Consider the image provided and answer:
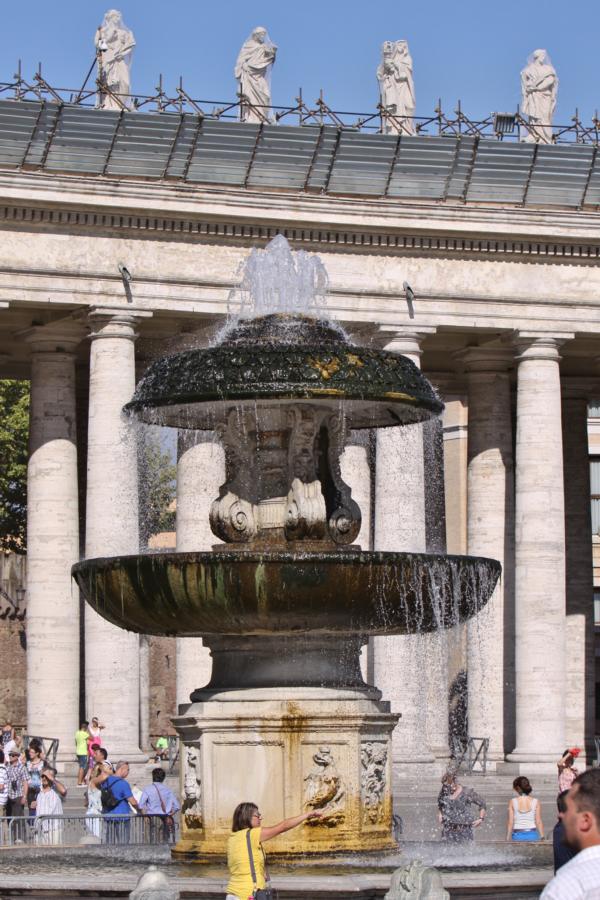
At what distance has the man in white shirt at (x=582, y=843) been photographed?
10359 millimetres

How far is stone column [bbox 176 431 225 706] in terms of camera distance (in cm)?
4741

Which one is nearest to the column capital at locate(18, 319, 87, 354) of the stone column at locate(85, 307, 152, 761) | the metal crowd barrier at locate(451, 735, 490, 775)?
the stone column at locate(85, 307, 152, 761)

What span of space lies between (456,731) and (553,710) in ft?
19.2

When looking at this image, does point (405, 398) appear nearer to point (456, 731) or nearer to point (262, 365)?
point (262, 365)

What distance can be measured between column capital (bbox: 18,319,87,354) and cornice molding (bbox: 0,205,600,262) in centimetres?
255

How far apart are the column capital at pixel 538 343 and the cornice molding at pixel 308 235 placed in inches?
70.2

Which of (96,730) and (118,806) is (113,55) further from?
(118,806)

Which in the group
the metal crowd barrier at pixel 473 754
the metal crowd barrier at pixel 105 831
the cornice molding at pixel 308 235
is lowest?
the metal crowd barrier at pixel 473 754

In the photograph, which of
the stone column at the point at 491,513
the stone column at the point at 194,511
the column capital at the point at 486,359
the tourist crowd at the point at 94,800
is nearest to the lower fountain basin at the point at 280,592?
the tourist crowd at the point at 94,800

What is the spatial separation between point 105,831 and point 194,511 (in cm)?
2162

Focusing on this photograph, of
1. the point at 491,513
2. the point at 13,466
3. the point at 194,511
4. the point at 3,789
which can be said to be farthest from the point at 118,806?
the point at 13,466

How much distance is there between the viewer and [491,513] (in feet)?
170

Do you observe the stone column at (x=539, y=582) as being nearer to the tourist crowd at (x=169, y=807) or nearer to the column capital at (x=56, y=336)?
the tourist crowd at (x=169, y=807)

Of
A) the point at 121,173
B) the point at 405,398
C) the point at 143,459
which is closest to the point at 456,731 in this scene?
the point at 143,459
